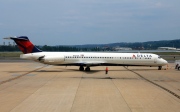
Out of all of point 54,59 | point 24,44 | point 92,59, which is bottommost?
point 92,59

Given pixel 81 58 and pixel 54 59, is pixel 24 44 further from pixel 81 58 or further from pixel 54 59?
pixel 81 58

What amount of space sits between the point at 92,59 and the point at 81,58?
168 cm

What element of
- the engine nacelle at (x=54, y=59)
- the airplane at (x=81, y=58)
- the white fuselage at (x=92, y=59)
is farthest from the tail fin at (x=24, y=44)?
the engine nacelle at (x=54, y=59)

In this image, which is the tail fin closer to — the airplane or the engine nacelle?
the airplane

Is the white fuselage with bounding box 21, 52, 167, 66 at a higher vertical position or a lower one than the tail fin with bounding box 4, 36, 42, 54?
lower

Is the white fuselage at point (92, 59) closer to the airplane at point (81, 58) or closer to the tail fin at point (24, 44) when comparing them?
the airplane at point (81, 58)

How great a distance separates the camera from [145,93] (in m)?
20.8

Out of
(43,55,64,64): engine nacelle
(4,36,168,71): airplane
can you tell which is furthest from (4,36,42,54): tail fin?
(43,55,64,64): engine nacelle

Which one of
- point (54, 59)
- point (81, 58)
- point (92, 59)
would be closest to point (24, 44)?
point (54, 59)

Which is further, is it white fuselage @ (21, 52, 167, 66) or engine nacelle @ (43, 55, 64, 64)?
white fuselage @ (21, 52, 167, 66)

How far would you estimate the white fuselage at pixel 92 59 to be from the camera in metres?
42.1

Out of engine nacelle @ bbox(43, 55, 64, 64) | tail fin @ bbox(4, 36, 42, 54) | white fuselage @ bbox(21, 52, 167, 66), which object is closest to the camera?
engine nacelle @ bbox(43, 55, 64, 64)

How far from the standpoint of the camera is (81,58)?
143 feet

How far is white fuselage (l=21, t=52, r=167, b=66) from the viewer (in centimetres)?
4212
